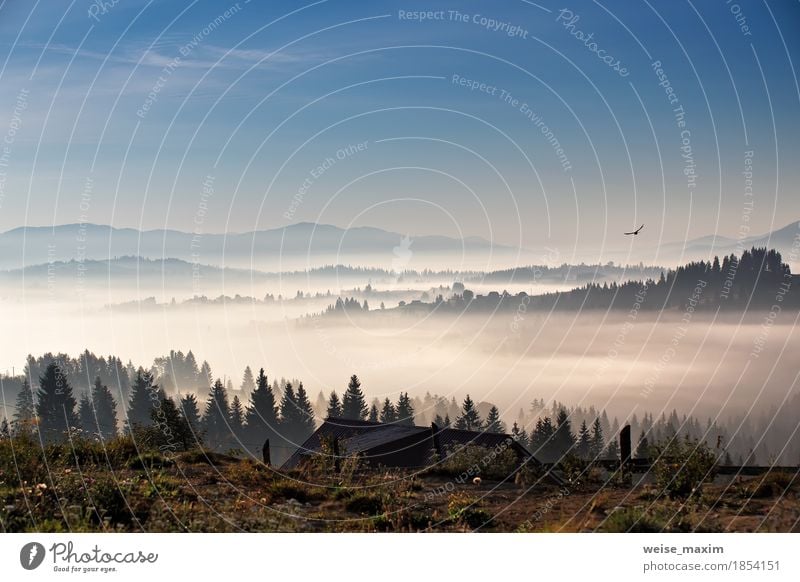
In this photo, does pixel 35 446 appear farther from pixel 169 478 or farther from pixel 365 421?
pixel 365 421

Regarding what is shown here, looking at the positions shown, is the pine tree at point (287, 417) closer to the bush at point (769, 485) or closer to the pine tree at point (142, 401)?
the pine tree at point (142, 401)

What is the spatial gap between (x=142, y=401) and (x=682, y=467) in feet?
64.8

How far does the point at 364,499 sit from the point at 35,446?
6.96 m

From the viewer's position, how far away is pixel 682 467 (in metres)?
15.1

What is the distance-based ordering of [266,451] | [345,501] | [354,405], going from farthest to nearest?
[354,405], [266,451], [345,501]

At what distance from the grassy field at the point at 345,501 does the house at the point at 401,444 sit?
122cm

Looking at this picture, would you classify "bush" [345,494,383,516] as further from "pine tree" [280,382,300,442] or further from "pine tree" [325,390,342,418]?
"pine tree" [280,382,300,442]

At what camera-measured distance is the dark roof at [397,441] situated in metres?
18.5

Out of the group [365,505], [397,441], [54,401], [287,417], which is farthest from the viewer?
[287,417]

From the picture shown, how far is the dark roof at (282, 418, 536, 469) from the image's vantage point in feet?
60.6

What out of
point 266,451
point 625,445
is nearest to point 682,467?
point 625,445

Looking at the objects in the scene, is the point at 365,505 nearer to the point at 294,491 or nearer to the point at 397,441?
the point at 294,491

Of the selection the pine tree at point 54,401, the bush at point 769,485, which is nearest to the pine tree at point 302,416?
the pine tree at point 54,401
